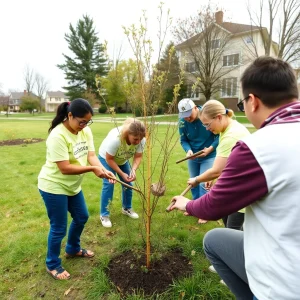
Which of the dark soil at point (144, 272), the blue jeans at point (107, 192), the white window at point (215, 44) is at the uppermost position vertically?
the white window at point (215, 44)

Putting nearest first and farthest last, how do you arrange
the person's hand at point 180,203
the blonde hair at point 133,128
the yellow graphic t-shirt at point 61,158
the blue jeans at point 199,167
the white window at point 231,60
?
the person's hand at point 180,203 → the yellow graphic t-shirt at point 61,158 → the blonde hair at point 133,128 → the blue jeans at point 199,167 → the white window at point 231,60

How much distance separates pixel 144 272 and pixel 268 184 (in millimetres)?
1929

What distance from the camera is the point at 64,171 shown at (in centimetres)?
239

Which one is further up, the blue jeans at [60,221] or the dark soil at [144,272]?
the blue jeans at [60,221]

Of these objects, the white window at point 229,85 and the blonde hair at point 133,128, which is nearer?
the blonde hair at point 133,128

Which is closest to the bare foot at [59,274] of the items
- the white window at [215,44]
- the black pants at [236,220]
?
the black pants at [236,220]

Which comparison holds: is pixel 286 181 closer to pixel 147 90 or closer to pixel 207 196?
pixel 207 196

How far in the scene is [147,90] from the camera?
7.12 ft

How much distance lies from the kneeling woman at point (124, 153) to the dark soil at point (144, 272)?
2.31 feet

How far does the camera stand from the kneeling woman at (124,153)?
2995mm

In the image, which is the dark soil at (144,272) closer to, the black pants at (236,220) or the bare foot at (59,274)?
the bare foot at (59,274)

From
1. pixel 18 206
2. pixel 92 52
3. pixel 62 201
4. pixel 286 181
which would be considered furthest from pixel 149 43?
pixel 92 52

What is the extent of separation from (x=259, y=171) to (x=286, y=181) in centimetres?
11

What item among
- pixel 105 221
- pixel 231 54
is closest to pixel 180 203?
pixel 105 221
